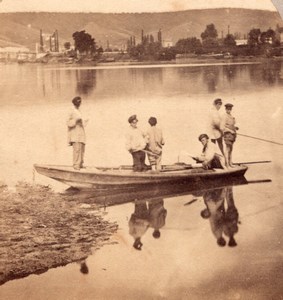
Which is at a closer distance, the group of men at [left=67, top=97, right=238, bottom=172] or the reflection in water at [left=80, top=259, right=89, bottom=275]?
the reflection in water at [left=80, top=259, right=89, bottom=275]

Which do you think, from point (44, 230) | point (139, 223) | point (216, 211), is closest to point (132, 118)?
point (139, 223)

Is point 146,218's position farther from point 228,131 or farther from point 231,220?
point 228,131

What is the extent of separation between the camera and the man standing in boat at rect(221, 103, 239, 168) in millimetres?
3844

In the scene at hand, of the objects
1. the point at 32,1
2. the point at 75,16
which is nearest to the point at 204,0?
the point at 75,16

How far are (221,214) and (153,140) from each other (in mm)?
654

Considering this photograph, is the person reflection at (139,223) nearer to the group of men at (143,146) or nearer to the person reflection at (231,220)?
the group of men at (143,146)

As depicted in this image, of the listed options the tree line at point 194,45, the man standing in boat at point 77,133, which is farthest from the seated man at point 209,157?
the man standing in boat at point 77,133

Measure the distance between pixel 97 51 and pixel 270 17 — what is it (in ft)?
3.92

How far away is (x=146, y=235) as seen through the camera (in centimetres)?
362

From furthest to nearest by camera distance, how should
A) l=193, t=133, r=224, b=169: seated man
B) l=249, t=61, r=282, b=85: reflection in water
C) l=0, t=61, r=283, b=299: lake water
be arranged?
l=249, t=61, r=282, b=85: reflection in water → l=193, t=133, r=224, b=169: seated man → l=0, t=61, r=283, b=299: lake water

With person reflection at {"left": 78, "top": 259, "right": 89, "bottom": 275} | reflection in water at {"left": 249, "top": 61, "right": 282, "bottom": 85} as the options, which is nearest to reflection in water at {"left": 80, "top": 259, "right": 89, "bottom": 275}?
person reflection at {"left": 78, "top": 259, "right": 89, "bottom": 275}

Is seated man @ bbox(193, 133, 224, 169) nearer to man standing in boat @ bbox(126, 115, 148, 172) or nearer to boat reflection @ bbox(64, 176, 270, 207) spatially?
boat reflection @ bbox(64, 176, 270, 207)

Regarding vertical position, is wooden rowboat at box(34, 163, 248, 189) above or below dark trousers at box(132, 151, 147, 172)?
below

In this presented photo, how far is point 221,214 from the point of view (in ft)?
12.0
